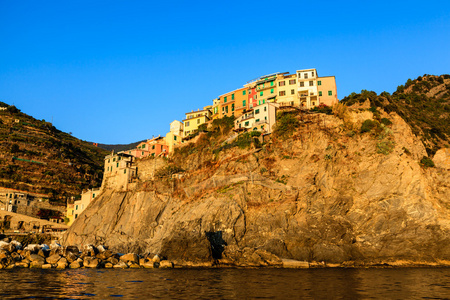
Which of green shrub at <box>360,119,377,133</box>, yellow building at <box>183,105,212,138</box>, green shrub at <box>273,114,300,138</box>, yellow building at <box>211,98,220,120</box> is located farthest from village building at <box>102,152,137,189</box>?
green shrub at <box>360,119,377,133</box>

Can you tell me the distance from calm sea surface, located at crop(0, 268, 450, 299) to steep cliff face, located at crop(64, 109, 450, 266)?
32.0 ft

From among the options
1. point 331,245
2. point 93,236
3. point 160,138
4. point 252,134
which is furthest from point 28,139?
point 331,245

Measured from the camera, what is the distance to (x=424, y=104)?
9000 centimetres

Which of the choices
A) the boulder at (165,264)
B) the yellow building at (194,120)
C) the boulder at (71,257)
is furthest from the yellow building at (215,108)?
the boulder at (71,257)

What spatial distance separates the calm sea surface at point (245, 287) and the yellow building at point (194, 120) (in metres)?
47.6

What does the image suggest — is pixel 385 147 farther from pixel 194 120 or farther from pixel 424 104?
pixel 424 104

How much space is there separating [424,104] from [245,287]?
265ft

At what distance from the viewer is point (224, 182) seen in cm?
5538

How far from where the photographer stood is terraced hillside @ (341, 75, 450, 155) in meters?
58.4

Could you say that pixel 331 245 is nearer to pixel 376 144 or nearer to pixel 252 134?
pixel 376 144

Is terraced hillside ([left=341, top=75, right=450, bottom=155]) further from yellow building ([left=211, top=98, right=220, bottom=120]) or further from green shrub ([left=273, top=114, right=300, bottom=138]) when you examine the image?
yellow building ([left=211, top=98, right=220, bottom=120])

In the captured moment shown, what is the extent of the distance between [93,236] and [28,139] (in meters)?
69.5

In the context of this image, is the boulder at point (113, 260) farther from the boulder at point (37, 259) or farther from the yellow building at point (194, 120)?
the yellow building at point (194, 120)

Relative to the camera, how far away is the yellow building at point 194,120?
260 ft
